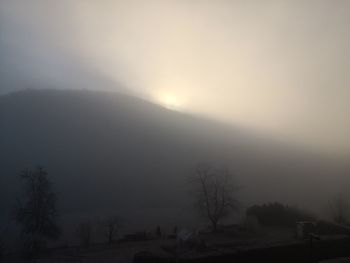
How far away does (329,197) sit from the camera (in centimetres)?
6944

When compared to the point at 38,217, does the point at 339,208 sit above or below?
above

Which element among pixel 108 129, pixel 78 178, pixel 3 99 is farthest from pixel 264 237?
pixel 3 99

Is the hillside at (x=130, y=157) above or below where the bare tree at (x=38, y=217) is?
above

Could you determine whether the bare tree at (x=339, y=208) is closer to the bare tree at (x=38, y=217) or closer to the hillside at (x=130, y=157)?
the hillside at (x=130, y=157)

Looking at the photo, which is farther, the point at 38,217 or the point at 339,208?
the point at 339,208

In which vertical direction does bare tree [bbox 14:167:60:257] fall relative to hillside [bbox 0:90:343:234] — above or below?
below

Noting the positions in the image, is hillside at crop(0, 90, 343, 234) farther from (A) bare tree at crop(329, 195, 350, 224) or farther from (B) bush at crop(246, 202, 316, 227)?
(B) bush at crop(246, 202, 316, 227)

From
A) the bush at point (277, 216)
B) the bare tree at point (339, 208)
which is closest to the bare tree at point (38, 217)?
the bush at point (277, 216)

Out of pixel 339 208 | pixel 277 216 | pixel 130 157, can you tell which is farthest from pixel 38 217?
pixel 130 157

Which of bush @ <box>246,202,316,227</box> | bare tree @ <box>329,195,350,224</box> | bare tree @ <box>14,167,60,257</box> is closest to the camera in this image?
bare tree @ <box>14,167,60,257</box>

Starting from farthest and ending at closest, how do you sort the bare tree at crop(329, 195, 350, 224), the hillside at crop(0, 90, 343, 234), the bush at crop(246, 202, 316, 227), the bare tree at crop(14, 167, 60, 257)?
the hillside at crop(0, 90, 343, 234) < the bare tree at crop(329, 195, 350, 224) < the bush at crop(246, 202, 316, 227) < the bare tree at crop(14, 167, 60, 257)

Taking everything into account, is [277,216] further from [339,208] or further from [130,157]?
[130,157]

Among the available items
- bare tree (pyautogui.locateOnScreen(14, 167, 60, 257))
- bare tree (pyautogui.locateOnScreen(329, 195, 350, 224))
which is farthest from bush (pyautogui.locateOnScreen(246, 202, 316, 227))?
bare tree (pyautogui.locateOnScreen(14, 167, 60, 257))

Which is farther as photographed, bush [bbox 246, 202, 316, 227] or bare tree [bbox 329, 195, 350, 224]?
bare tree [bbox 329, 195, 350, 224]
